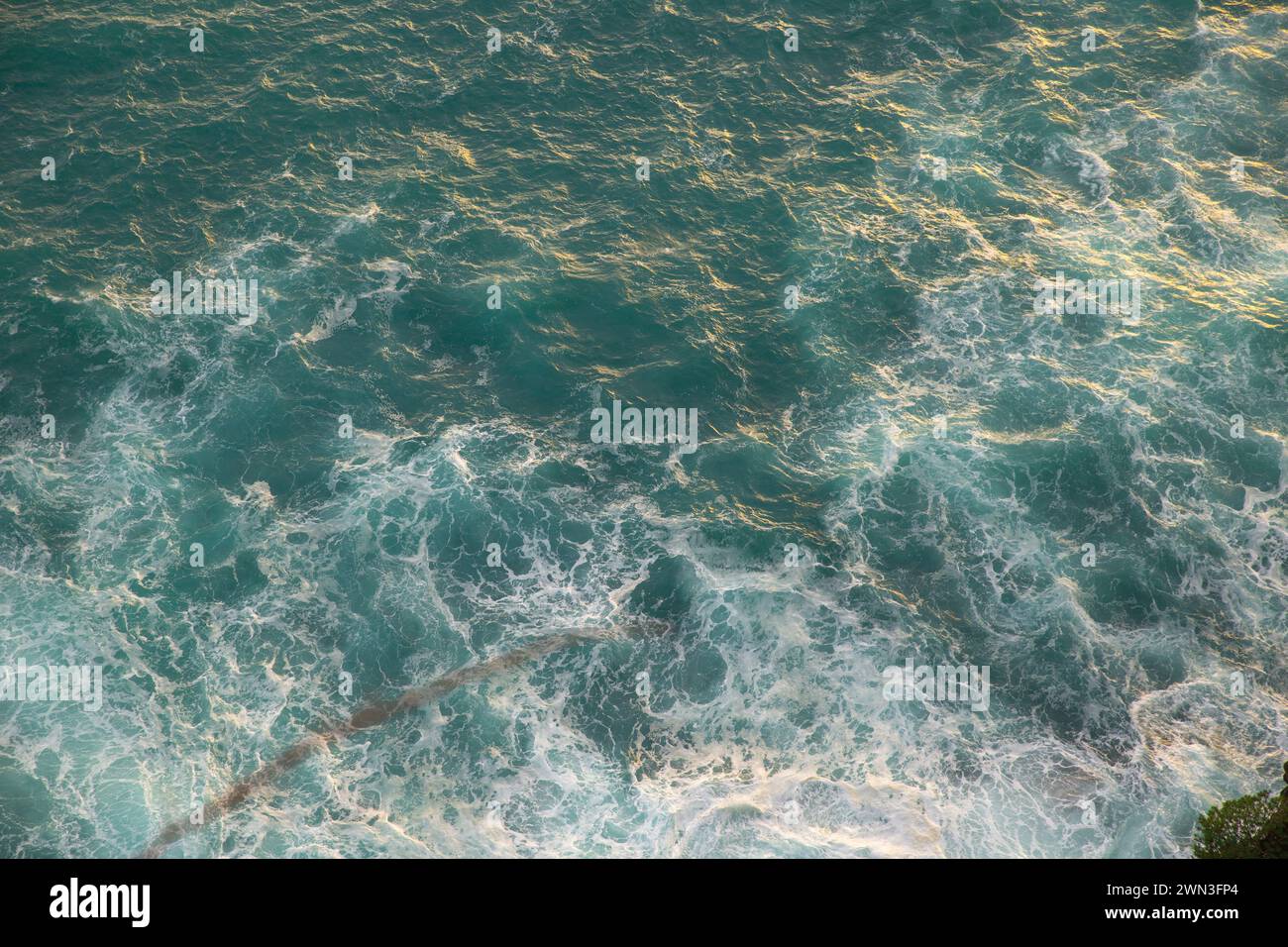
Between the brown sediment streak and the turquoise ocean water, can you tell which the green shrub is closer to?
the turquoise ocean water

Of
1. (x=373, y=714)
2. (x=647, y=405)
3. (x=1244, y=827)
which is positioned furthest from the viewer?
(x=647, y=405)

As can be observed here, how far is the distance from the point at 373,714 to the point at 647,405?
30061 mm

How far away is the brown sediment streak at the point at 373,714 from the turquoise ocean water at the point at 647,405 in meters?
0.62

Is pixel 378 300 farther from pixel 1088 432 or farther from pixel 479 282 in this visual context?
pixel 1088 432

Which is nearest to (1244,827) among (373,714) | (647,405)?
(647,405)

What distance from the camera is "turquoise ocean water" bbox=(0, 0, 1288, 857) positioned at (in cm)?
6844

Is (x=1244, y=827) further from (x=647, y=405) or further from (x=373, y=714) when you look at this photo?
(x=373, y=714)

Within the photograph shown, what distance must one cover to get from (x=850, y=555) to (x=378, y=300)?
41.4 meters

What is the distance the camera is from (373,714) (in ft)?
232

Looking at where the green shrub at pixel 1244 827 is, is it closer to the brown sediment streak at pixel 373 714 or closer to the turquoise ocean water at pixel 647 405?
the turquoise ocean water at pixel 647 405

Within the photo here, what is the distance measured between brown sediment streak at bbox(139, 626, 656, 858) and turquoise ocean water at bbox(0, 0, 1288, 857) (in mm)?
617

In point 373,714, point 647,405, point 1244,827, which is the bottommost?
point 373,714

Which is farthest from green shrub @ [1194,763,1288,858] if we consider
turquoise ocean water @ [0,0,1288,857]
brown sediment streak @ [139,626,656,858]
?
brown sediment streak @ [139,626,656,858]

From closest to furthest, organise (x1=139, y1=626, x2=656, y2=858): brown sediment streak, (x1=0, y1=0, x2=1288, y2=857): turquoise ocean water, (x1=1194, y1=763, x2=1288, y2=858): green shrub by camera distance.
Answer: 1. (x1=1194, y1=763, x2=1288, y2=858): green shrub
2. (x1=139, y1=626, x2=656, y2=858): brown sediment streak
3. (x1=0, y1=0, x2=1288, y2=857): turquoise ocean water
